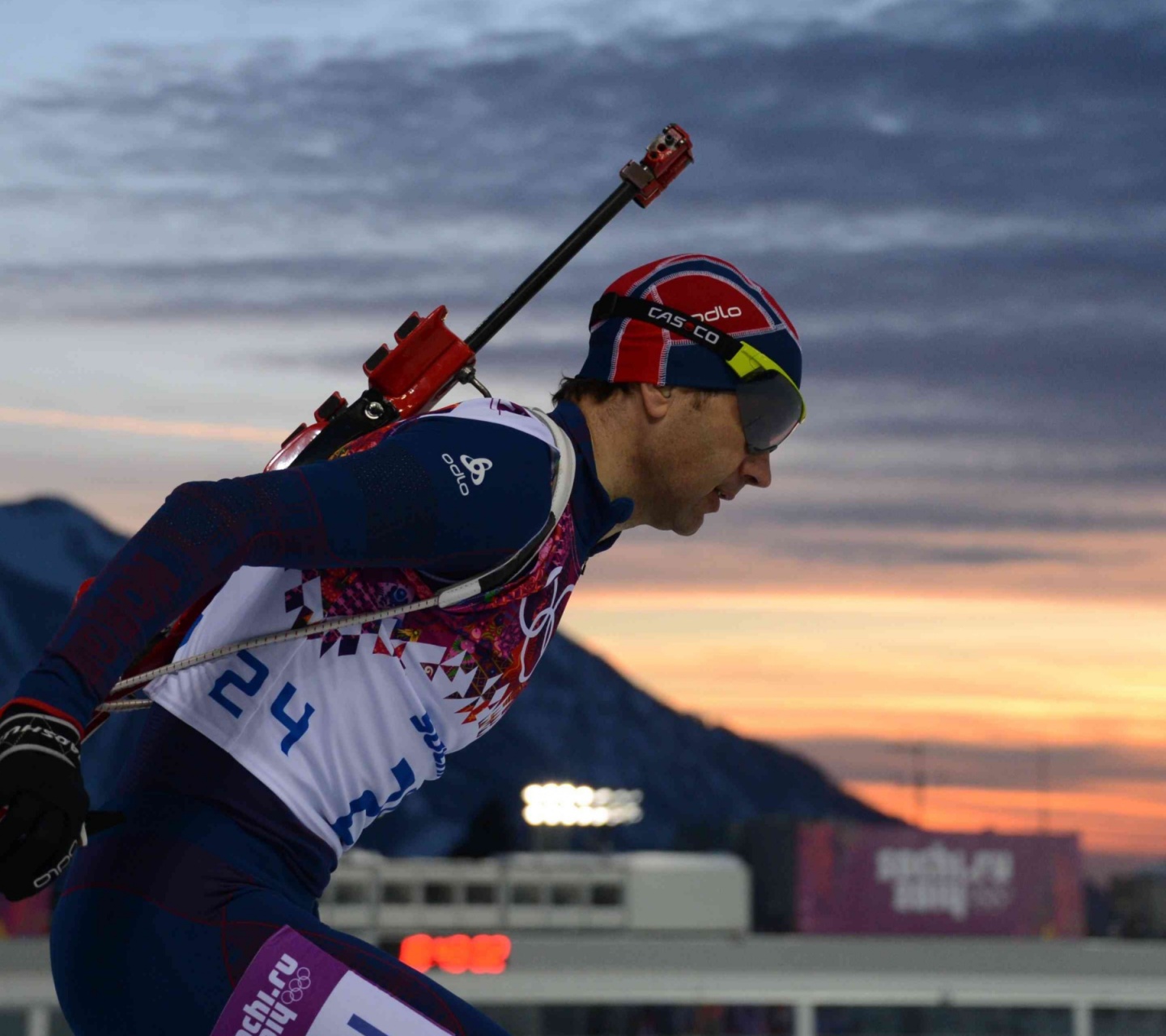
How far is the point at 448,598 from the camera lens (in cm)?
268

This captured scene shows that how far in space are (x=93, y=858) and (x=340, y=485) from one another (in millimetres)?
697

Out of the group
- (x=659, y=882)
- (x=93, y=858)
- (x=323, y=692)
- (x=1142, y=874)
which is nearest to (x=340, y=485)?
(x=323, y=692)

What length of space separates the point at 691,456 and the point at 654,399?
0.11 meters

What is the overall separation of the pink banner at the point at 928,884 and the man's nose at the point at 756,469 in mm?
63924

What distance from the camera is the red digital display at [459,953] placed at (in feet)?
126

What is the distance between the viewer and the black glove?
2131 mm

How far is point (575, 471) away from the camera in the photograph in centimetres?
290

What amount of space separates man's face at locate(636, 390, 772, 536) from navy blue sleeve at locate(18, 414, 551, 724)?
14.4 inches

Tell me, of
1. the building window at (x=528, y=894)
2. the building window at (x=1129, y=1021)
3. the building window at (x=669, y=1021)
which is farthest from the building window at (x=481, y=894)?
the building window at (x=1129, y=1021)

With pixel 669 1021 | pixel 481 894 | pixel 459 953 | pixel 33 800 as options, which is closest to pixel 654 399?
pixel 33 800

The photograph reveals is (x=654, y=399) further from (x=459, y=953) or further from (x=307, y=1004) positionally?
(x=459, y=953)

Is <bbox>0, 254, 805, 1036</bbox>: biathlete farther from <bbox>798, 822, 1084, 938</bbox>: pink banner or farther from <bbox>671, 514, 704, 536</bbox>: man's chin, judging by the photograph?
<bbox>798, 822, 1084, 938</bbox>: pink banner

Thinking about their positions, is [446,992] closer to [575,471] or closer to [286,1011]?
[286,1011]

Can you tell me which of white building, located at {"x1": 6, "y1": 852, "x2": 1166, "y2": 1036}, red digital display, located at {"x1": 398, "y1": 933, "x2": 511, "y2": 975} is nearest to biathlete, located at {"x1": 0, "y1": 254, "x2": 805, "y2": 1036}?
white building, located at {"x1": 6, "y1": 852, "x2": 1166, "y2": 1036}
